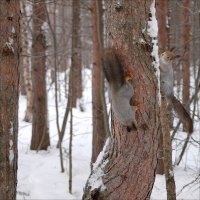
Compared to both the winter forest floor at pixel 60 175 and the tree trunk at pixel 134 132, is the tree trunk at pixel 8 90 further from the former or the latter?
the winter forest floor at pixel 60 175

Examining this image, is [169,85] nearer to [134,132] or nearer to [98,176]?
[134,132]

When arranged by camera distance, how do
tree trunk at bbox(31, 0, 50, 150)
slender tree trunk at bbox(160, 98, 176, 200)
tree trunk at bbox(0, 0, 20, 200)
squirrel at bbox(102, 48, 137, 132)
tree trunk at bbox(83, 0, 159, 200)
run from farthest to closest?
1. tree trunk at bbox(31, 0, 50, 150)
2. slender tree trunk at bbox(160, 98, 176, 200)
3. tree trunk at bbox(0, 0, 20, 200)
4. tree trunk at bbox(83, 0, 159, 200)
5. squirrel at bbox(102, 48, 137, 132)

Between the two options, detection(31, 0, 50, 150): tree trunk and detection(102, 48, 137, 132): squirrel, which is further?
detection(31, 0, 50, 150): tree trunk

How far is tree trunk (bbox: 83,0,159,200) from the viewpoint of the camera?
2904 millimetres

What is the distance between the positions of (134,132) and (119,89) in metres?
0.37

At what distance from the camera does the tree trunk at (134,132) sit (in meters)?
2.90

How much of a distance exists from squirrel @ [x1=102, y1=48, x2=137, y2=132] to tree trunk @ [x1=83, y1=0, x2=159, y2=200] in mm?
59

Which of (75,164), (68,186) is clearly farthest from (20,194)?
(75,164)

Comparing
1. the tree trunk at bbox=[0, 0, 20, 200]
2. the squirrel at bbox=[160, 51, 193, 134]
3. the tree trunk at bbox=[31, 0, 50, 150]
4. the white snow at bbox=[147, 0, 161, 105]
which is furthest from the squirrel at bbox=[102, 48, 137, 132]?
the tree trunk at bbox=[31, 0, 50, 150]

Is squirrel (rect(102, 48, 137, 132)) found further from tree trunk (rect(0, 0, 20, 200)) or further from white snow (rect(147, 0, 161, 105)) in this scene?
tree trunk (rect(0, 0, 20, 200))

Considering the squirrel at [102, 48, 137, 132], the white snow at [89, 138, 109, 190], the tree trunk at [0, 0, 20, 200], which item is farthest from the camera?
the tree trunk at [0, 0, 20, 200]

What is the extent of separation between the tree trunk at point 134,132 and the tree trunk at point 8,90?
1.15m

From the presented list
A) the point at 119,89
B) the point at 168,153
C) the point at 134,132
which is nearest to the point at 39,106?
the point at 168,153

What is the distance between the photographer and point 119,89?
110 inches
